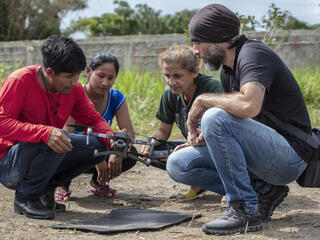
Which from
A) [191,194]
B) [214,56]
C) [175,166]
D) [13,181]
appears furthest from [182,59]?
[13,181]

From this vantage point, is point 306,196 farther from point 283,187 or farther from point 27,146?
point 27,146

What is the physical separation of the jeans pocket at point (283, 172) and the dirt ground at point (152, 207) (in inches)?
11.2

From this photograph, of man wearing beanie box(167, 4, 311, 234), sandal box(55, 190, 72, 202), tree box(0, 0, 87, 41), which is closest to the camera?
man wearing beanie box(167, 4, 311, 234)

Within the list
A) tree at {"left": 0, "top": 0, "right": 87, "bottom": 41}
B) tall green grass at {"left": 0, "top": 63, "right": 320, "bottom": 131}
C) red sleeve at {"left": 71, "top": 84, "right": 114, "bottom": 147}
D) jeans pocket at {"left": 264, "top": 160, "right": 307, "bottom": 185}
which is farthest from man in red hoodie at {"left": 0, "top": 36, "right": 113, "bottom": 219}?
tree at {"left": 0, "top": 0, "right": 87, "bottom": 41}

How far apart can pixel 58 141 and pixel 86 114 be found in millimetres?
607

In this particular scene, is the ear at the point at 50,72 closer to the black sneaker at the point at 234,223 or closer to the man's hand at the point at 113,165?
the man's hand at the point at 113,165

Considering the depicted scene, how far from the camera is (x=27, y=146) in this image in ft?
9.52

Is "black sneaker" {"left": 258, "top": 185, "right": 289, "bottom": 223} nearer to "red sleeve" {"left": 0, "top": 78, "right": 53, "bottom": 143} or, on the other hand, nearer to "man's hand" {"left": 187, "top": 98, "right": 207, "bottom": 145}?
"man's hand" {"left": 187, "top": 98, "right": 207, "bottom": 145}

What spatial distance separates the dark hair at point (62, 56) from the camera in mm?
2928

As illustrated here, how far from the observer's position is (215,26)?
2766 millimetres

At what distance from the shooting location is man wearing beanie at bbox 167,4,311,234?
2547 millimetres

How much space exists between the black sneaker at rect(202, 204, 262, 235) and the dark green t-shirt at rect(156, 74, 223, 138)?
3.55 feet

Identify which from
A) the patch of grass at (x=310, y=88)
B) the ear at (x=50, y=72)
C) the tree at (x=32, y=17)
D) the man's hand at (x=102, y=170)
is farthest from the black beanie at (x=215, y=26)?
the tree at (x=32, y=17)

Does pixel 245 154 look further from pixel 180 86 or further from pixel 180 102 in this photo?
pixel 180 102
